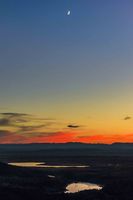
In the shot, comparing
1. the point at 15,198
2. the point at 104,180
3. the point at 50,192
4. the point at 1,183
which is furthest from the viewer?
A: the point at 104,180

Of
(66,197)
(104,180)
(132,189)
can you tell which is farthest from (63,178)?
(66,197)

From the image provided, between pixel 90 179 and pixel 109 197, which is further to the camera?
pixel 90 179

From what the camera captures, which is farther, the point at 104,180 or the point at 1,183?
the point at 104,180

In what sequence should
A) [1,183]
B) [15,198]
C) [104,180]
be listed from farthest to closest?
[104,180] < [1,183] < [15,198]

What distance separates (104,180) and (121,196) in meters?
20.7

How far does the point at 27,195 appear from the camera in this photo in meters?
54.8

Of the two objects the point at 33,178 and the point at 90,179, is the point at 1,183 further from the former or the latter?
the point at 90,179

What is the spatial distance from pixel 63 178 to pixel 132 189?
21063 mm

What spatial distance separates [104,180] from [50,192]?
59.5 feet

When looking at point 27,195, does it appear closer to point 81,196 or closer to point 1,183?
point 81,196

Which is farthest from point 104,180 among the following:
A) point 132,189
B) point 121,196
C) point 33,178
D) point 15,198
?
point 15,198

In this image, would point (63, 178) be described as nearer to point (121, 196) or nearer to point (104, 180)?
point (104, 180)

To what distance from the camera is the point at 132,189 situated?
2379 inches

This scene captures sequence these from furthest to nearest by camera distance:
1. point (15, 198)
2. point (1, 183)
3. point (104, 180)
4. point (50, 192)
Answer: point (104, 180), point (1, 183), point (50, 192), point (15, 198)
